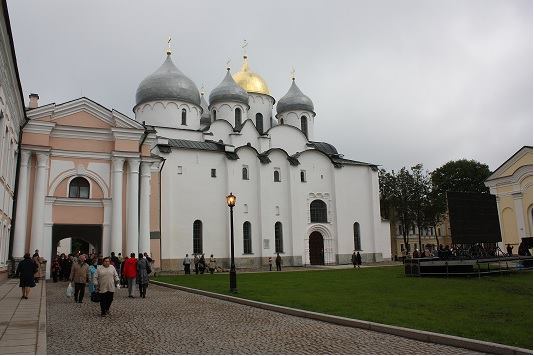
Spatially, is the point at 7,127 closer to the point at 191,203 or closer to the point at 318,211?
the point at 191,203

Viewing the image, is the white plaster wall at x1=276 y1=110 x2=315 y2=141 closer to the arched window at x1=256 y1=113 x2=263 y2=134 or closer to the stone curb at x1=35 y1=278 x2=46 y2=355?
the arched window at x1=256 y1=113 x2=263 y2=134

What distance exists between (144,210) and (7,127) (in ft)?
31.0

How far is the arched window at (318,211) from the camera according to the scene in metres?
41.9

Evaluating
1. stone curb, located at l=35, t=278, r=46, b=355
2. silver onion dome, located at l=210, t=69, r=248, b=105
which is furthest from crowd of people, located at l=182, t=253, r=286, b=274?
stone curb, located at l=35, t=278, r=46, b=355

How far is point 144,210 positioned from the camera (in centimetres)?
2823

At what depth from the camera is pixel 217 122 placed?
42312 mm

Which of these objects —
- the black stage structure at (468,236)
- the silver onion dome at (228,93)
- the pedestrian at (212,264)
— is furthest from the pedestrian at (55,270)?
the silver onion dome at (228,93)

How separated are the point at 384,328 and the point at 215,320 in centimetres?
395

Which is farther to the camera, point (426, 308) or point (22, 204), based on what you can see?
point (22, 204)

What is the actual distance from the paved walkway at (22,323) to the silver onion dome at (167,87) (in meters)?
25.0

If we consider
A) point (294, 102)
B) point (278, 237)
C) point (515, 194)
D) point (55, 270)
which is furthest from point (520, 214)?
point (55, 270)

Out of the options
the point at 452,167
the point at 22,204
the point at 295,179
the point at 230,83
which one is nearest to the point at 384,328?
the point at 22,204

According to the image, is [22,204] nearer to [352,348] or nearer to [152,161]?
[152,161]

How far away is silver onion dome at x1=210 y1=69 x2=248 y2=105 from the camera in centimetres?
4453
